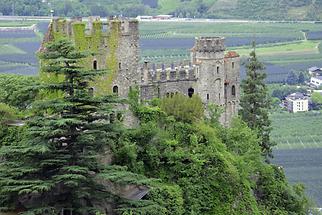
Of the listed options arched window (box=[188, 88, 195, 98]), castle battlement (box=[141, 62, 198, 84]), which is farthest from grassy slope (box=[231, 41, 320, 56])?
arched window (box=[188, 88, 195, 98])

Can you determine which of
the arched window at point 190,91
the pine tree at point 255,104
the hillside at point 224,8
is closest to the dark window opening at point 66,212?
the arched window at point 190,91

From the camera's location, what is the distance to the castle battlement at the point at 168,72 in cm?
4256

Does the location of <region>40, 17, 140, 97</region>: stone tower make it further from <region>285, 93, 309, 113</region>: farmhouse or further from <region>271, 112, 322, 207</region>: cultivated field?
<region>285, 93, 309, 113</region>: farmhouse

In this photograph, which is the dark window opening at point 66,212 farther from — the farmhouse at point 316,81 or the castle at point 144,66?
the farmhouse at point 316,81

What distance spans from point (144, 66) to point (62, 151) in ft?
43.3

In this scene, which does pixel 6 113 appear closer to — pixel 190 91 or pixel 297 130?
pixel 190 91

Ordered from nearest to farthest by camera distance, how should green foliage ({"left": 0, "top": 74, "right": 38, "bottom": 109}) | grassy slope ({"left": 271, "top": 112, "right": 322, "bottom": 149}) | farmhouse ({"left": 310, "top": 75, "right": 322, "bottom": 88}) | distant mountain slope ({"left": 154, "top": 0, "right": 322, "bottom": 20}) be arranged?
green foliage ({"left": 0, "top": 74, "right": 38, "bottom": 109}) → grassy slope ({"left": 271, "top": 112, "right": 322, "bottom": 149}) → farmhouse ({"left": 310, "top": 75, "right": 322, "bottom": 88}) → distant mountain slope ({"left": 154, "top": 0, "right": 322, "bottom": 20})

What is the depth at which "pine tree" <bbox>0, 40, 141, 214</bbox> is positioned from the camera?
1166 inches

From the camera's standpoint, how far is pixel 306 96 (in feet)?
437

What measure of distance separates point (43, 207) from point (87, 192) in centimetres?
165

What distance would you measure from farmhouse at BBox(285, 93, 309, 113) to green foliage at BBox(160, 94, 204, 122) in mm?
88811

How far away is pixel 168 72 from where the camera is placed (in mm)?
43812

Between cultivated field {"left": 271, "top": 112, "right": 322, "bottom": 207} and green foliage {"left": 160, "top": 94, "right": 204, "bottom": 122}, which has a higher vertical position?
green foliage {"left": 160, "top": 94, "right": 204, "bottom": 122}

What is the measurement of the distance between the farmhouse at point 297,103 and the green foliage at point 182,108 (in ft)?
291
